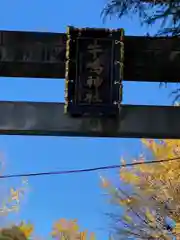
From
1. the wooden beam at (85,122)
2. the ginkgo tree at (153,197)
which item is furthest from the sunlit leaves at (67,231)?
the wooden beam at (85,122)

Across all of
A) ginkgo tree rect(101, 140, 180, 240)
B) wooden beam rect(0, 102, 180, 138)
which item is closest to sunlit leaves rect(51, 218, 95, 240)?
ginkgo tree rect(101, 140, 180, 240)

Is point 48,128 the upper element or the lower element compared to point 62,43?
lower

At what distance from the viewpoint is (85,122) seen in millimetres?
3916

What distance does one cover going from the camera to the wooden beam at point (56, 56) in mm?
4027

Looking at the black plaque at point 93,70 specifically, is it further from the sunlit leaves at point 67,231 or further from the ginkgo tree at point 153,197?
the sunlit leaves at point 67,231

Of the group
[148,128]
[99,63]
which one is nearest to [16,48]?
[99,63]

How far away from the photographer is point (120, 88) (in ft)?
12.9

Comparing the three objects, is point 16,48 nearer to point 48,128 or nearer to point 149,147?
point 48,128

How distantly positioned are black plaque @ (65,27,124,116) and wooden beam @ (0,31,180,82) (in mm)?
100

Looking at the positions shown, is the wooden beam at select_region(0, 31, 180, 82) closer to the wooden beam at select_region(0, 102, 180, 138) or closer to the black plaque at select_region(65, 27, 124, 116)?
the black plaque at select_region(65, 27, 124, 116)

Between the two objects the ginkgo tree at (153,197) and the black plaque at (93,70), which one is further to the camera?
the ginkgo tree at (153,197)

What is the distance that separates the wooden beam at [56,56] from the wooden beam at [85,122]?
0.90ft

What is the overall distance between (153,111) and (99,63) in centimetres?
55

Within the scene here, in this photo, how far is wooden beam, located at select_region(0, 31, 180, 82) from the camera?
4.03 meters
